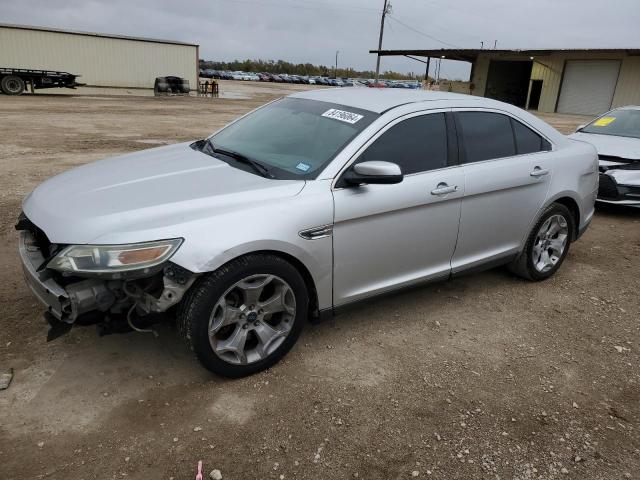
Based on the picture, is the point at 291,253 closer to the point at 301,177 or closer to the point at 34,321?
the point at 301,177

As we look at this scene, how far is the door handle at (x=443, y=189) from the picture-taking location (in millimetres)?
3518

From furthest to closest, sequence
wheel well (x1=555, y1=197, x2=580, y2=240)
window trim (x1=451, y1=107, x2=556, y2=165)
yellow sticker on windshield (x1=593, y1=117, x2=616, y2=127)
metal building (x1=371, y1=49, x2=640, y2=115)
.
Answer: metal building (x1=371, y1=49, x2=640, y2=115)
yellow sticker on windshield (x1=593, y1=117, x2=616, y2=127)
wheel well (x1=555, y1=197, x2=580, y2=240)
window trim (x1=451, y1=107, x2=556, y2=165)

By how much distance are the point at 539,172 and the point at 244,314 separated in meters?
2.77

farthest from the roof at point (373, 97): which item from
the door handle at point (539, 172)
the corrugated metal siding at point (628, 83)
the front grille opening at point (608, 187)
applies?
the corrugated metal siding at point (628, 83)

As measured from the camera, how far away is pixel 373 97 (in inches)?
153

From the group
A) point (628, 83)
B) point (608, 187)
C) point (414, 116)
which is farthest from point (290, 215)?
point (628, 83)

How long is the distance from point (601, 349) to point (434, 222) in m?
1.50

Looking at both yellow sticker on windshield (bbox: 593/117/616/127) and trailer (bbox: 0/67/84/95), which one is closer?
yellow sticker on windshield (bbox: 593/117/616/127)

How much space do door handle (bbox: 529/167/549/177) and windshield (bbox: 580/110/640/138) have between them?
446 centimetres

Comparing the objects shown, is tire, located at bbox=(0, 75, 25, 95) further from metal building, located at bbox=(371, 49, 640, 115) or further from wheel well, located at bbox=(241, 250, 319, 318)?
wheel well, located at bbox=(241, 250, 319, 318)

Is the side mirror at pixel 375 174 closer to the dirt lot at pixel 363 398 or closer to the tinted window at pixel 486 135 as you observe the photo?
the tinted window at pixel 486 135

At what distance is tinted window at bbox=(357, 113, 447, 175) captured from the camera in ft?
11.1

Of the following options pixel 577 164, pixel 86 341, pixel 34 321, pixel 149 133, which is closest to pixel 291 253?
pixel 86 341

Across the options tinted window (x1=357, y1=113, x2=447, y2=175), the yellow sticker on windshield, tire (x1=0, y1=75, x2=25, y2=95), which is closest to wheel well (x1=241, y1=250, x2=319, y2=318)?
tinted window (x1=357, y1=113, x2=447, y2=175)
